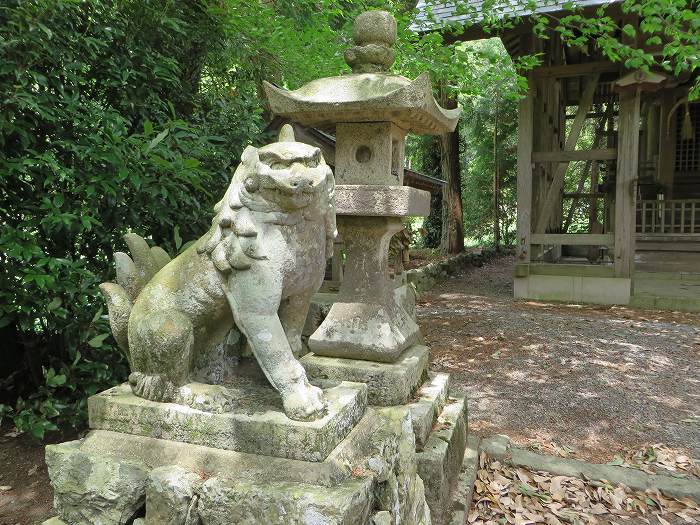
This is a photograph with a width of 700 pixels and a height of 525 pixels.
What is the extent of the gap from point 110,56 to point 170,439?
10.2 ft

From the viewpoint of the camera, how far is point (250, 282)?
1.95m

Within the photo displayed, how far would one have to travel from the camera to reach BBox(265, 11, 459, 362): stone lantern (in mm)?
3033

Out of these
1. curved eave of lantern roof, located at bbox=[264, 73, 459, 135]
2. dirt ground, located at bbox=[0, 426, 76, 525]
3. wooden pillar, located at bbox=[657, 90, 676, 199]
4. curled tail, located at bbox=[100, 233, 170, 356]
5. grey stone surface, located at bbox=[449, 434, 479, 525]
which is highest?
→ wooden pillar, located at bbox=[657, 90, 676, 199]

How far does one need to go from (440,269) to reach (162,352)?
1074cm

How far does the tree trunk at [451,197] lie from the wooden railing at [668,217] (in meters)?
4.98

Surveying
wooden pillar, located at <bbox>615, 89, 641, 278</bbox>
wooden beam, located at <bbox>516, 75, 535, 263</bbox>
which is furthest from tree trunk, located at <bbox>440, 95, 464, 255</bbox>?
wooden pillar, located at <bbox>615, 89, 641, 278</bbox>

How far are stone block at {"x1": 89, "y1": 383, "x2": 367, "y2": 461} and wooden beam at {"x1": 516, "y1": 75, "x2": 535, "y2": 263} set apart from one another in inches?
307

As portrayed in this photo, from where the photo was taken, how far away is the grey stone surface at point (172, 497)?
1835mm

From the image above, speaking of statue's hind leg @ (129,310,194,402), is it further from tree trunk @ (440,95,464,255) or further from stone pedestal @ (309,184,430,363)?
tree trunk @ (440,95,464,255)

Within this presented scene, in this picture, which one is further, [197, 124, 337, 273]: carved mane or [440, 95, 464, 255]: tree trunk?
[440, 95, 464, 255]: tree trunk

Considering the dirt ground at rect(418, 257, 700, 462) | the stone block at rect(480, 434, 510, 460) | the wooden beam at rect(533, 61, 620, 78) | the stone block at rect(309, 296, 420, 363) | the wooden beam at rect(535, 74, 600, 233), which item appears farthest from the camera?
the wooden beam at rect(535, 74, 600, 233)

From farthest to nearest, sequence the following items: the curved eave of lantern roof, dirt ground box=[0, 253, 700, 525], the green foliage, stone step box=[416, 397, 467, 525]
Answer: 1. the green foliage
2. dirt ground box=[0, 253, 700, 525]
3. the curved eave of lantern roof
4. stone step box=[416, 397, 467, 525]

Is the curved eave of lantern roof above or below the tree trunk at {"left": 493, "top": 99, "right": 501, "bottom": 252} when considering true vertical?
below

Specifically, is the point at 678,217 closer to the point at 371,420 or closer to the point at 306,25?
the point at 306,25
